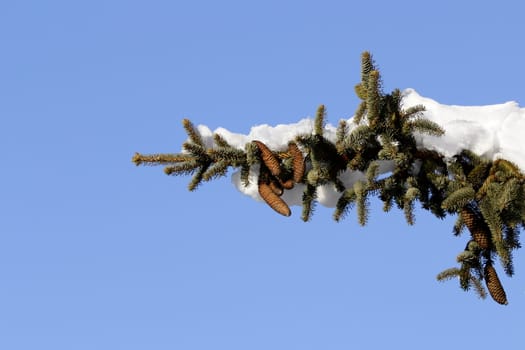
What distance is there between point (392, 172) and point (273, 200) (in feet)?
2.85

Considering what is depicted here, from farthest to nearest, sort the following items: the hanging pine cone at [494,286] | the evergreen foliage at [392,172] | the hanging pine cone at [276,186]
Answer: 1. the hanging pine cone at [276,186]
2. the hanging pine cone at [494,286]
3. the evergreen foliage at [392,172]

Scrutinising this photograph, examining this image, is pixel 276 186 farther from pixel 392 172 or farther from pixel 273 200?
pixel 392 172

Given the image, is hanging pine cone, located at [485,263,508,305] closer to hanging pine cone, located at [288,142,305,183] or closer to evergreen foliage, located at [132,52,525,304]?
evergreen foliage, located at [132,52,525,304]

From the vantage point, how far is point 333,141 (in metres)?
6.71

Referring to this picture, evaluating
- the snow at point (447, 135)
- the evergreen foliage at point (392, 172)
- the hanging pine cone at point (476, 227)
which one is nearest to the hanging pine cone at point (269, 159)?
the evergreen foliage at point (392, 172)

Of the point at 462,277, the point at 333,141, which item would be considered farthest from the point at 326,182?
the point at 462,277

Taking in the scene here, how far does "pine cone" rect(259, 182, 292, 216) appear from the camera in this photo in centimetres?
650

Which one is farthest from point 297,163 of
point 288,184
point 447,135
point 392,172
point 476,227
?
point 476,227

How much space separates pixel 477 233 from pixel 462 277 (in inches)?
15.7

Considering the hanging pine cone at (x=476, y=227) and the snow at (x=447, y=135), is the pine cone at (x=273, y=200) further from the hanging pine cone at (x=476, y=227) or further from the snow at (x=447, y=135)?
the hanging pine cone at (x=476, y=227)

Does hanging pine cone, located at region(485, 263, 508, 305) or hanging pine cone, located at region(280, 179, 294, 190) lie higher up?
hanging pine cone, located at region(280, 179, 294, 190)

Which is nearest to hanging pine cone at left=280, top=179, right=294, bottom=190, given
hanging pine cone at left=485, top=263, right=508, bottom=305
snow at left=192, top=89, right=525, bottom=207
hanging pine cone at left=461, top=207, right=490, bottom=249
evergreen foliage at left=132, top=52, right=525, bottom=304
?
evergreen foliage at left=132, top=52, right=525, bottom=304

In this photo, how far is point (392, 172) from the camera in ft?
22.0

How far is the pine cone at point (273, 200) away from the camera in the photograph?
650 centimetres
